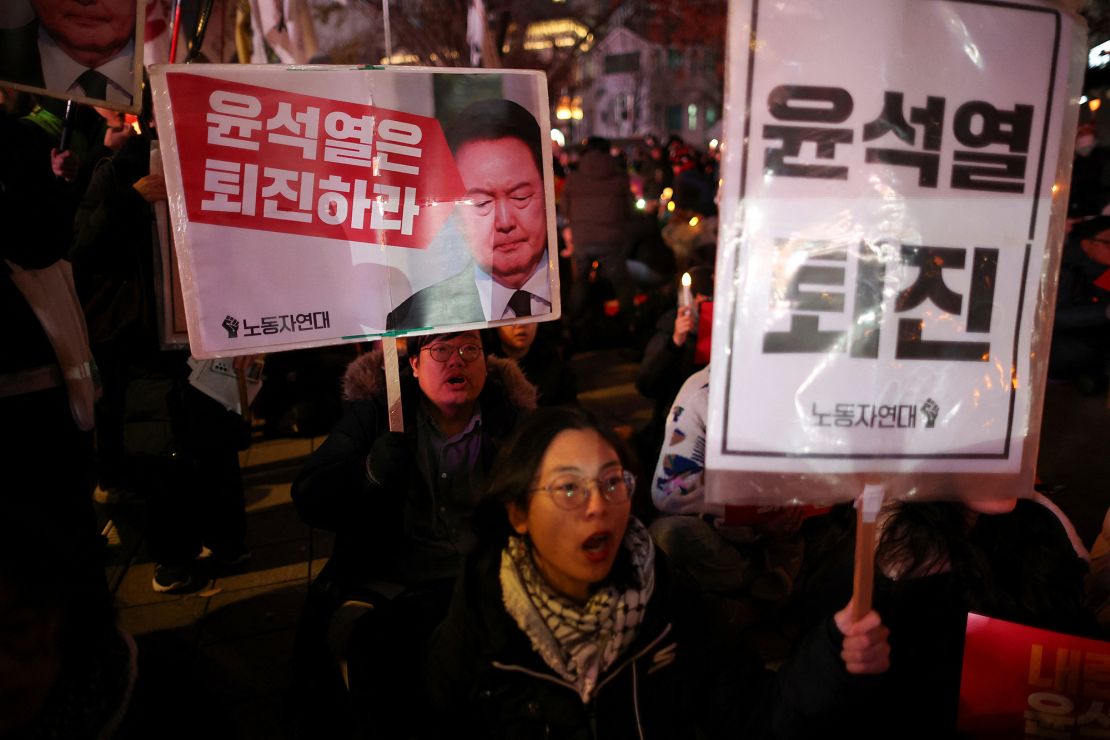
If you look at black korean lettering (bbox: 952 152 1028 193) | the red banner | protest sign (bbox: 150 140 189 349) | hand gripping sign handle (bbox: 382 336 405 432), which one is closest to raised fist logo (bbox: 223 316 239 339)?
the red banner

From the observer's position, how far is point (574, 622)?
1748 millimetres

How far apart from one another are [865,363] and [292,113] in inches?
67.4

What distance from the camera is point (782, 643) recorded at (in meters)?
3.31

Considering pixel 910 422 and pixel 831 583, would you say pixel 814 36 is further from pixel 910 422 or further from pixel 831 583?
pixel 831 583

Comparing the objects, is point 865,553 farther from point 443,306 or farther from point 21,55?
point 21,55

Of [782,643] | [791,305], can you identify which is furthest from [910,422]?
[782,643]

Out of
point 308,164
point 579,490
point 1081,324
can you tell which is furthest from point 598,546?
point 1081,324

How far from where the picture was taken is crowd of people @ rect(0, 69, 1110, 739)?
158 centimetres

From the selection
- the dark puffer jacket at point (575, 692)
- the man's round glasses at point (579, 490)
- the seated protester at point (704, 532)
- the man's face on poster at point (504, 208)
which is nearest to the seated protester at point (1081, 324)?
the seated protester at point (704, 532)

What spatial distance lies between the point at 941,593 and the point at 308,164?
2.17 metres

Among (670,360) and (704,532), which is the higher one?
(670,360)

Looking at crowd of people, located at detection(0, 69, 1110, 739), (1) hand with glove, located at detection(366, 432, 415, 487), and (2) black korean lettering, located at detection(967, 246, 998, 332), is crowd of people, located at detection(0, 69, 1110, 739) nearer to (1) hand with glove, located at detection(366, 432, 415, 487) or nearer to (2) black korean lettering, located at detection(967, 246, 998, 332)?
(1) hand with glove, located at detection(366, 432, 415, 487)

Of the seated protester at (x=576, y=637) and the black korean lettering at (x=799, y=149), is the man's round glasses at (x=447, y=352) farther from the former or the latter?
the black korean lettering at (x=799, y=149)

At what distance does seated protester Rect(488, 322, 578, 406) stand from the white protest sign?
7.77ft
